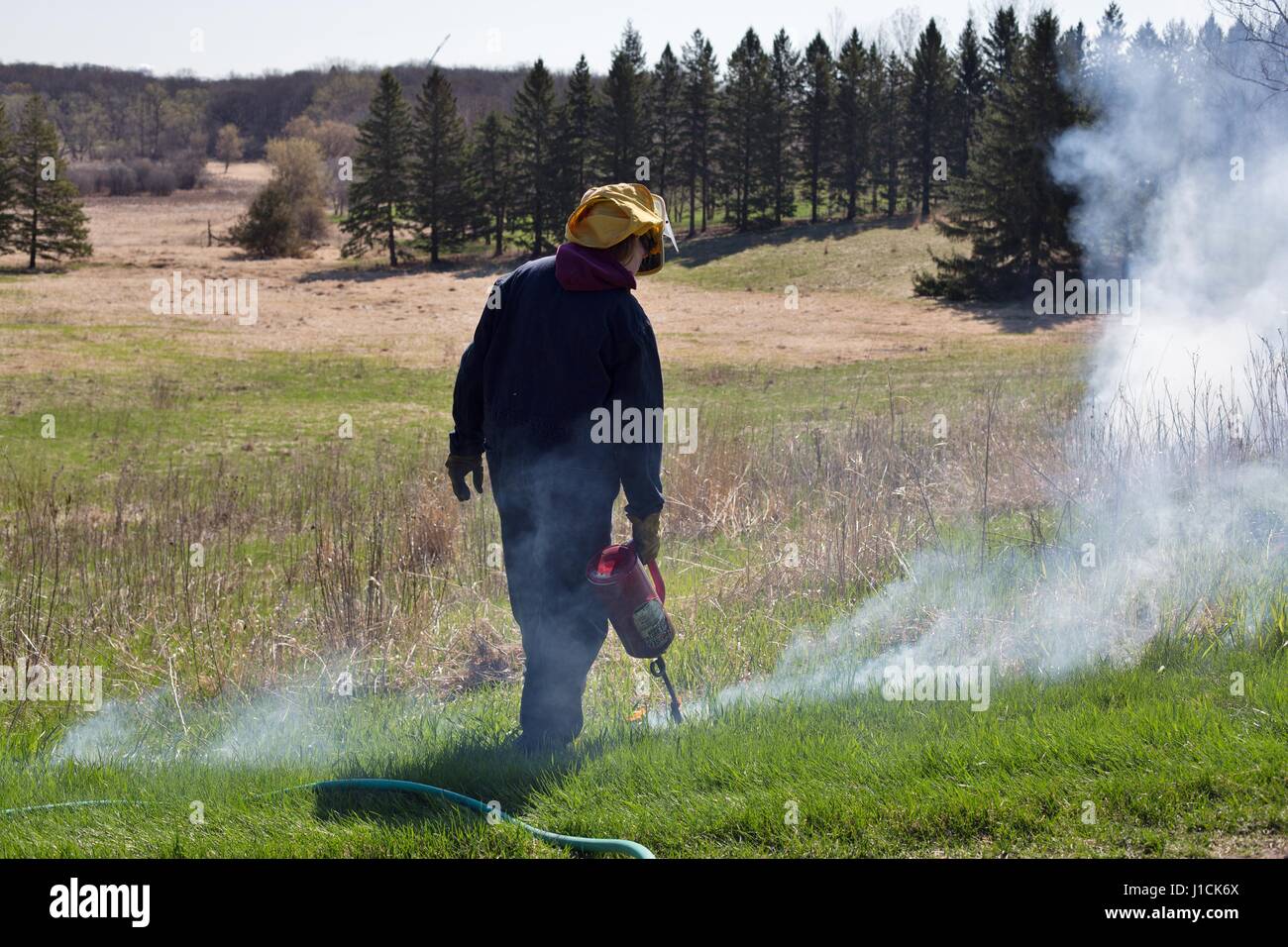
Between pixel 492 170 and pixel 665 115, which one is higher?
pixel 665 115

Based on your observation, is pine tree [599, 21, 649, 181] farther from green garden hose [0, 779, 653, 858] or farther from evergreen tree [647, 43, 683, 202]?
green garden hose [0, 779, 653, 858]

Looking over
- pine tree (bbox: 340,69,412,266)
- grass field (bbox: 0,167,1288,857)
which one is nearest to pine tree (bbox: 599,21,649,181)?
pine tree (bbox: 340,69,412,266)

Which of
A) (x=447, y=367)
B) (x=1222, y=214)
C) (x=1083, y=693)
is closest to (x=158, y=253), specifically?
(x=447, y=367)

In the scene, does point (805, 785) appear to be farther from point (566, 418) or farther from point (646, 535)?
point (566, 418)

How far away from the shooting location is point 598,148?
208 ft

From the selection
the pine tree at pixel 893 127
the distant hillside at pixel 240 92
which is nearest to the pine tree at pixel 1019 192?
the pine tree at pixel 893 127

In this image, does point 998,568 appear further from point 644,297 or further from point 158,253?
point 158,253

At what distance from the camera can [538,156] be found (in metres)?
62.1

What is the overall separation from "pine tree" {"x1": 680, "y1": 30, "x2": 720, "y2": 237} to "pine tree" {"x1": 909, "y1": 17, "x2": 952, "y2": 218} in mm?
11790

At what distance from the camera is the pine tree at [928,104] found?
6819 centimetres

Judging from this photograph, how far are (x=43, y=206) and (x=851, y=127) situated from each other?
44.1 meters

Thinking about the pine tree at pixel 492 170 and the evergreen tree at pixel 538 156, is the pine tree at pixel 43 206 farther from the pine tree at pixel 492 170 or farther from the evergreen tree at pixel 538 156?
the evergreen tree at pixel 538 156

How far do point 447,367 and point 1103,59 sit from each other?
18733mm

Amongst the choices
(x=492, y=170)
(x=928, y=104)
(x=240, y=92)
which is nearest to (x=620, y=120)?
(x=492, y=170)
